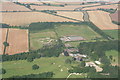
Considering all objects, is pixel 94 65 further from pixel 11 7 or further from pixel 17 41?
pixel 11 7

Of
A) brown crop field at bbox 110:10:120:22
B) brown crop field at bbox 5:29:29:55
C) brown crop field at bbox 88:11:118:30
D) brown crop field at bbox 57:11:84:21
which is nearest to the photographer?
brown crop field at bbox 5:29:29:55

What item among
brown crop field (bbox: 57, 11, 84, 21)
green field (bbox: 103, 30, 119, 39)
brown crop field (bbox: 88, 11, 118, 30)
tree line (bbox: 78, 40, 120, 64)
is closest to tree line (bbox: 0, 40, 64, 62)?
tree line (bbox: 78, 40, 120, 64)

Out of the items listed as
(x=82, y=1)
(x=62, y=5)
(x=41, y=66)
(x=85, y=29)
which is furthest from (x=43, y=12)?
(x=41, y=66)

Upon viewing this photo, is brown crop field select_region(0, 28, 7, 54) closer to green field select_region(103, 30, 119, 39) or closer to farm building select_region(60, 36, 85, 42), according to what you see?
farm building select_region(60, 36, 85, 42)

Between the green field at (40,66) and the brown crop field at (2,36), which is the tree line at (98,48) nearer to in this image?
the green field at (40,66)

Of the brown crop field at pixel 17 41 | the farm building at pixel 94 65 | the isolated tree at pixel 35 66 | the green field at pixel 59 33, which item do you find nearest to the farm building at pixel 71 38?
the green field at pixel 59 33
